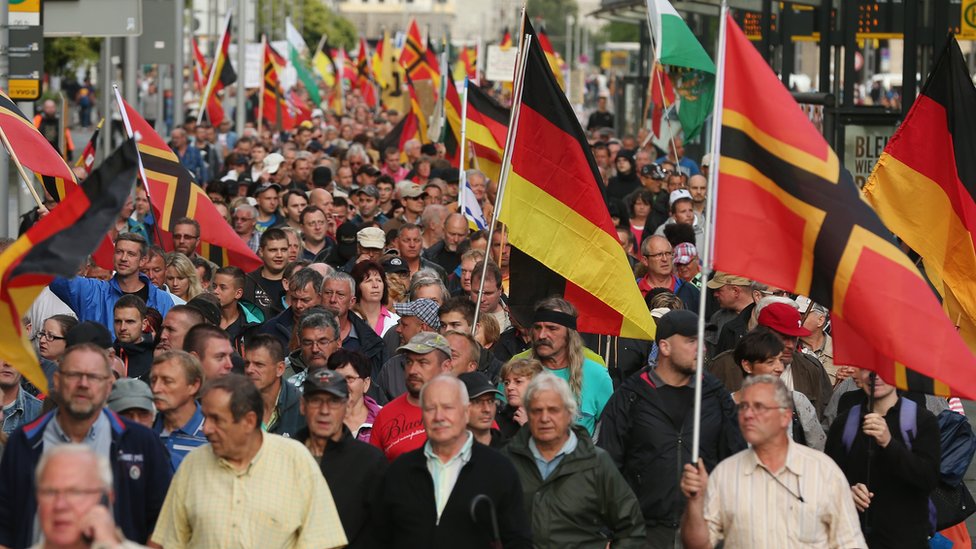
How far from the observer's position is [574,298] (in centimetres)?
961

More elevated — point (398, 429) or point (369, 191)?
point (369, 191)

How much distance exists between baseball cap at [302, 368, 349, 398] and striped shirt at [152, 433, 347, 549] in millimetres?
633

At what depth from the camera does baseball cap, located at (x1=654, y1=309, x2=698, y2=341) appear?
26.7 feet

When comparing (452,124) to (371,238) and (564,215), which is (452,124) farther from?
(564,215)

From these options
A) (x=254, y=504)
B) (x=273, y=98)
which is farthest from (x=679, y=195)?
(x=273, y=98)

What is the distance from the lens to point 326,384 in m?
7.22

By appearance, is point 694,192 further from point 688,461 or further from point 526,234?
point 688,461

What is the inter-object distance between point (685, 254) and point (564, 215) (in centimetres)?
352

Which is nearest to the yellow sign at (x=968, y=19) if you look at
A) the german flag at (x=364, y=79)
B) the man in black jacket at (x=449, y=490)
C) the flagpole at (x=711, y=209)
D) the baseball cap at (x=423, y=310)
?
the baseball cap at (x=423, y=310)

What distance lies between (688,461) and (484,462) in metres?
1.53

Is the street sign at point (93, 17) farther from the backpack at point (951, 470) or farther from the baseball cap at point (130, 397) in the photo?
the backpack at point (951, 470)

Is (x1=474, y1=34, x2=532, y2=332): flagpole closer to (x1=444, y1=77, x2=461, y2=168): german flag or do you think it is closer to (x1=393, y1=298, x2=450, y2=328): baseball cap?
(x1=393, y1=298, x2=450, y2=328): baseball cap

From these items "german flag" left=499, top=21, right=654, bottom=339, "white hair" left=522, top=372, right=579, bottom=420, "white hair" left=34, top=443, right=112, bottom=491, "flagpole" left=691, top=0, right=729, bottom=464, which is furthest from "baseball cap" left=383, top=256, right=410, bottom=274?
"white hair" left=34, top=443, right=112, bottom=491

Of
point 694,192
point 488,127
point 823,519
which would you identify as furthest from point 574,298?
point 694,192
